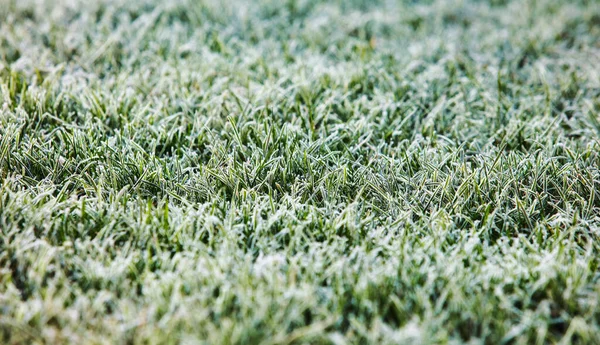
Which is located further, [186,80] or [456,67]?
[456,67]

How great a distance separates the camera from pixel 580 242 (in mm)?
1902

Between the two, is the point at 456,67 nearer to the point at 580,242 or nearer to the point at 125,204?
the point at 580,242

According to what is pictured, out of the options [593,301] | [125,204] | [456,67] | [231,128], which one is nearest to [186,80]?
[231,128]

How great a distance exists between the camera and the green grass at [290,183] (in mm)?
1584

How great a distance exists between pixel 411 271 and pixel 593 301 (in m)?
0.55

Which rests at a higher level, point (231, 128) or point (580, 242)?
point (231, 128)

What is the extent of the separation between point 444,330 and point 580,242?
739mm

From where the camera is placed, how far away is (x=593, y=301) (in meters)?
1.62

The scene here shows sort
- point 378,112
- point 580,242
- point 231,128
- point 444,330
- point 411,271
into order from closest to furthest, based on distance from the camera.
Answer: point 444,330 < point 411,271 < point 580,242 < point 231,128 < point 378,112

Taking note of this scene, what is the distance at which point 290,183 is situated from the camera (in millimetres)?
2184

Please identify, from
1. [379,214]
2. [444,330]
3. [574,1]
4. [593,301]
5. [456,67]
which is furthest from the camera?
[574,1]

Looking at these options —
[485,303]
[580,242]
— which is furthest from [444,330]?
[580,242]

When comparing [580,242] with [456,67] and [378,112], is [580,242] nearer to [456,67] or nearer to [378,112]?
[378,112]

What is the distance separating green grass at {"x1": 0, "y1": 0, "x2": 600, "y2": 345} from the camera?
1.58 metres
